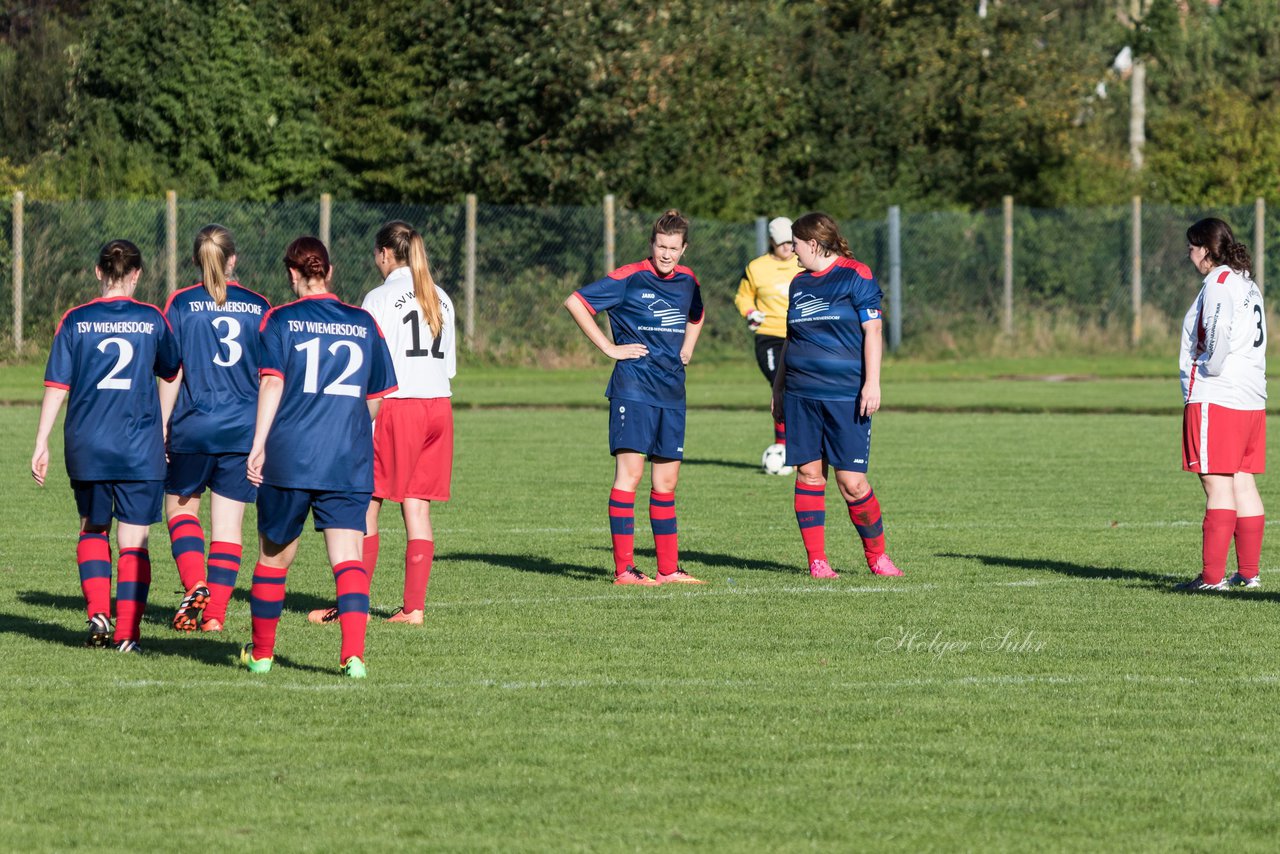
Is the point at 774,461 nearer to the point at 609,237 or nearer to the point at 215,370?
the point at 215,370

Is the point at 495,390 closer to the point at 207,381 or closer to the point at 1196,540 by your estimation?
the point at 1196,540

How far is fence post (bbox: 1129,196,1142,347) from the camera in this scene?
35719 mm

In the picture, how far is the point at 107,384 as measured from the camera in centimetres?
856

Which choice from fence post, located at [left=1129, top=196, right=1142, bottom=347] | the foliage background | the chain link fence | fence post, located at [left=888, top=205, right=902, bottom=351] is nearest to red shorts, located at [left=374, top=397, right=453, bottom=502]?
the chain link fence

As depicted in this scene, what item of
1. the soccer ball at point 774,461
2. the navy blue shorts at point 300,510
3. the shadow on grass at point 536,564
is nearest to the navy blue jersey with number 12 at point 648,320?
the shadow on grass at point 536,564

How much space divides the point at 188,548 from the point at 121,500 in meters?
0.95

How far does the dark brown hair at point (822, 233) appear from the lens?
10.9 metres

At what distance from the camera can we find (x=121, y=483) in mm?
8656

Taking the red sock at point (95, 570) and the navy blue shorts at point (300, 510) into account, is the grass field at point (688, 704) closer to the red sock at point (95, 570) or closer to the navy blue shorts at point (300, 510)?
the red sock at point (95, 570)

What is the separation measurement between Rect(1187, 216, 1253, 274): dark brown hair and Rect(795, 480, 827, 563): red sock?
2374mm

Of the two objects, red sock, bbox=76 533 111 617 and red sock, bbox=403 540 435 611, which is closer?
red sock, bbox=76 533 111 617

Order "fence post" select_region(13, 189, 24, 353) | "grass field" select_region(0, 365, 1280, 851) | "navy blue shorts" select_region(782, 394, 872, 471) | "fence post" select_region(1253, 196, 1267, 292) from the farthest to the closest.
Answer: "fence post" select_region(1253, 196, 1267, 292) → "fence post" select_region(13, 189, 24, 353) → "navy blue shorts" select_region(782, 394, 872, 471) → "grass field" select_region(0, 365, 1280, 851)

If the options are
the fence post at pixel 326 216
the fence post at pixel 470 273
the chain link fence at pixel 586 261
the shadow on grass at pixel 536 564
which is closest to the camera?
the shadow on grass at pixel 536 564

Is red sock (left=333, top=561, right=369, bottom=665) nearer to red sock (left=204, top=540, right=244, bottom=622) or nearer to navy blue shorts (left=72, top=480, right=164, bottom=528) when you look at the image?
navy blue shorts (left=72, top=480, right=164, bottom=528)
